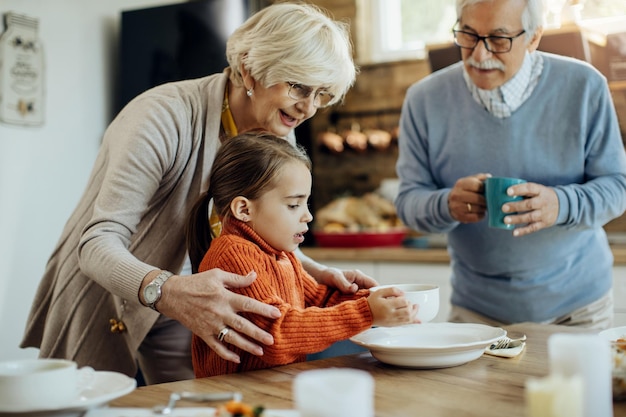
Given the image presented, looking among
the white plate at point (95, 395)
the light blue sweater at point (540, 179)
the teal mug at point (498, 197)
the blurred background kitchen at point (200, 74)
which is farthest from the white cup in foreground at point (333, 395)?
the blurred background kitchen at point (200, 74)

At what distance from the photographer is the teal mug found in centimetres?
169

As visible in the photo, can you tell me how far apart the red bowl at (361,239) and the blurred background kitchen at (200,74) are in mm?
20

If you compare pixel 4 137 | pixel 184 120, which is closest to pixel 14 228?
pixel 4 137

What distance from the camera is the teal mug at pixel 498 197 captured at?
5.56ft

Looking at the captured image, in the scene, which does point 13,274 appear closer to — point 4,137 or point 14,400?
point 4,137

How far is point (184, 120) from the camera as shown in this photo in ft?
5.19

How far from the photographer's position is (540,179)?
77.6 inches

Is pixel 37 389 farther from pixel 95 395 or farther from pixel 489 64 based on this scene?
pixel 489 64

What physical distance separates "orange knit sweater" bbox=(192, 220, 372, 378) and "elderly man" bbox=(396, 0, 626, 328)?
536 mm

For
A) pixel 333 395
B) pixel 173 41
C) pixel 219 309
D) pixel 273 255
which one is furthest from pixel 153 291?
pixel 173 41

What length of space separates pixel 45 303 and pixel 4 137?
1447 mm

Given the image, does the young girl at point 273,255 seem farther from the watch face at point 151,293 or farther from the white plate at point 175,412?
the white plate at point 175,412

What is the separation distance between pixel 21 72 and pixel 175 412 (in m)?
2.43

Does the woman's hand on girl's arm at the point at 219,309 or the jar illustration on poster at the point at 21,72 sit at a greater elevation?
the jar illustration on poster at the point at 21,72
